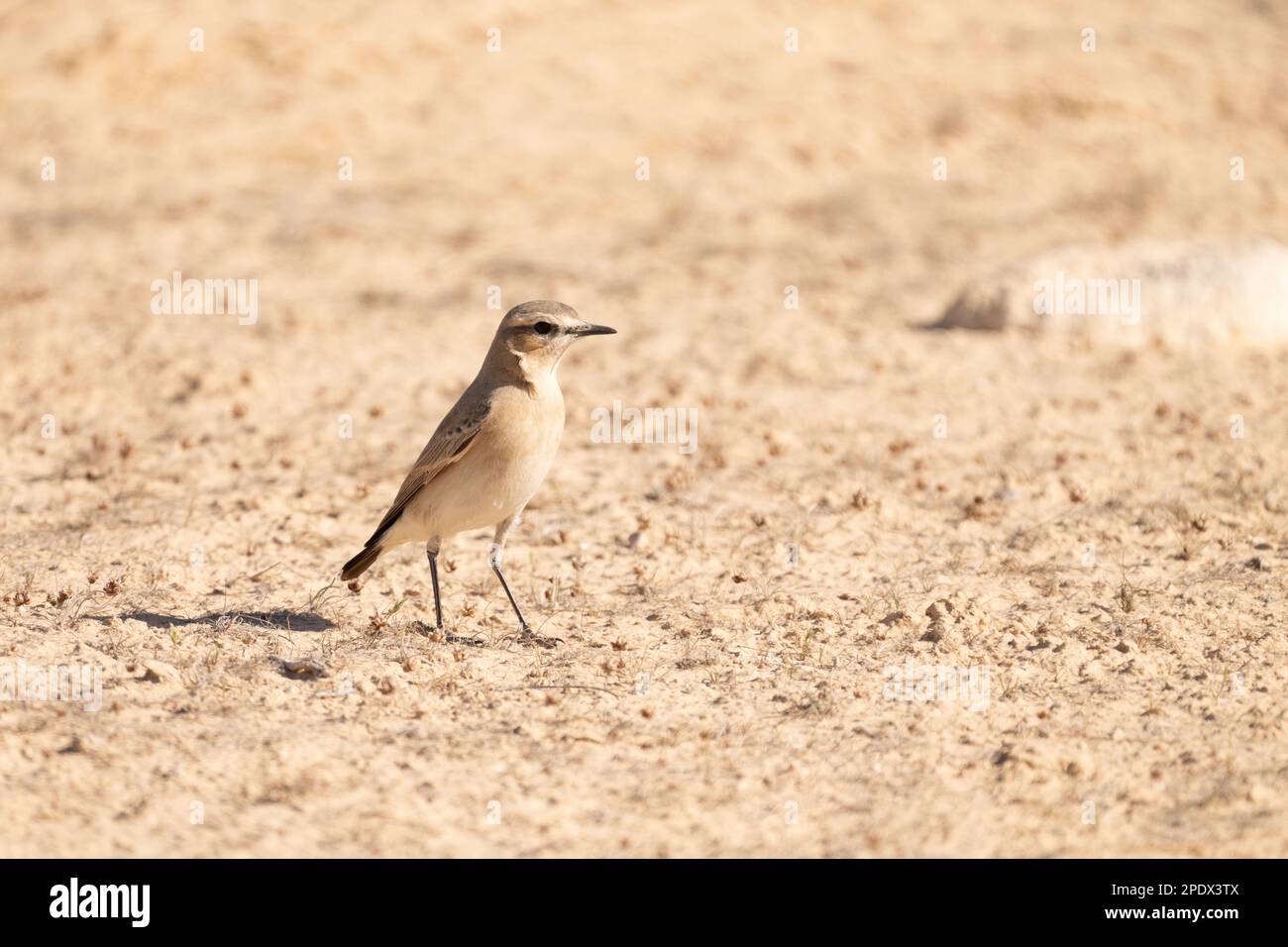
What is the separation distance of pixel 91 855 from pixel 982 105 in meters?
19.1

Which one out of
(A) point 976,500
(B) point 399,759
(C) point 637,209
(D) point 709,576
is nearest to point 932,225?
(C) point 637,209

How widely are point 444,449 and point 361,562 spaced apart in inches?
33.5

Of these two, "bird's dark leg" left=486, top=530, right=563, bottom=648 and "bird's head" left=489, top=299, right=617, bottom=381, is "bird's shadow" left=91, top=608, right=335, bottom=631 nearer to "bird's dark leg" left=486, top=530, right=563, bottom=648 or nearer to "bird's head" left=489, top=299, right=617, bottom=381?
"bird's dark leg" left=486, top=530, right=563, bottom=648

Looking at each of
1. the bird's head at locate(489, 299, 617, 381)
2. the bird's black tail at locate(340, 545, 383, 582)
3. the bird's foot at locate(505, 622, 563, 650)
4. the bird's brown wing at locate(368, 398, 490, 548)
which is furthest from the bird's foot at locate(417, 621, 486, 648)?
the bird's head at locate(489, 299, 617, 381)

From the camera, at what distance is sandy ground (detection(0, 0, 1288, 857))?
21.6ft

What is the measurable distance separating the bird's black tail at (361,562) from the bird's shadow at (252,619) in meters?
0.37

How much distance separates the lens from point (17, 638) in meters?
7.62

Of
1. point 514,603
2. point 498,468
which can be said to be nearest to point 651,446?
point 514,603

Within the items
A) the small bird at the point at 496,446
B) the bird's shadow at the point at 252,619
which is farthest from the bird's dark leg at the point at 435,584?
the bird's shadow at the point at 252,619

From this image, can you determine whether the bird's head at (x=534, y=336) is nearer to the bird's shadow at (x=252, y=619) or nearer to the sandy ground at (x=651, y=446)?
the sandy ground at (x=651, y=446)

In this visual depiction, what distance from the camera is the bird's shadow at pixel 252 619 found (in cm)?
808

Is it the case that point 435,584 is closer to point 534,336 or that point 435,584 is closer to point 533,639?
point 533,639

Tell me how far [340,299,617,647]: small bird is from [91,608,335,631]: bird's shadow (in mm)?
367

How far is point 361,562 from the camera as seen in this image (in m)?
8.15
